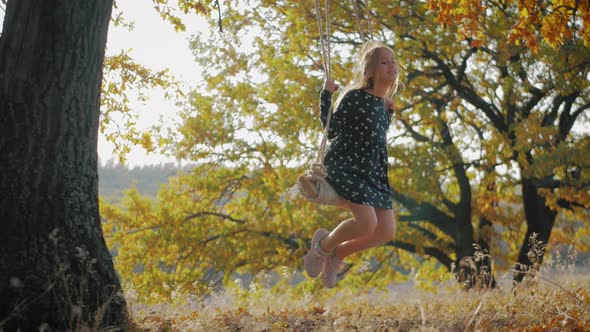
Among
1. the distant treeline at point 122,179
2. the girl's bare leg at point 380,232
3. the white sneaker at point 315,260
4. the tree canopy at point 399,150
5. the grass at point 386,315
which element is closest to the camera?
the grass at point 386,315

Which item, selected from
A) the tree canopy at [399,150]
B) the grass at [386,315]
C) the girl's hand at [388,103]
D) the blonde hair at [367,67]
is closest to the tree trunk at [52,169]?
the grass at [386,315]

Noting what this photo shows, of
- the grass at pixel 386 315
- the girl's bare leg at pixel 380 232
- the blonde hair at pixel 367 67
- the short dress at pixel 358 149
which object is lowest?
the grass at pixel 386 315

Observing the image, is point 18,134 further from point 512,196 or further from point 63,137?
point 512,196

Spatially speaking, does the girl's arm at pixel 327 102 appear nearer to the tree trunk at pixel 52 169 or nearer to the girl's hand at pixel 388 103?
the girl's hand at pixel 388 103

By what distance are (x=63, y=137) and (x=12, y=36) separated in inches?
23.1

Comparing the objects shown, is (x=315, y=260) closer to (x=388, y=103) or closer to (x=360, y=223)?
(x=360, y=223)

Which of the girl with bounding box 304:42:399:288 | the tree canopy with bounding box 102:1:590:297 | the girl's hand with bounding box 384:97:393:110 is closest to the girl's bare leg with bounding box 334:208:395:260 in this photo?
the girl with bounding box 304:42:399:288

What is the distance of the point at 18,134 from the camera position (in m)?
3.00

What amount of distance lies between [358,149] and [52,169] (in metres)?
1.78

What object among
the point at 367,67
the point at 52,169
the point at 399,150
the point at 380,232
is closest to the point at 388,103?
the point at 367,67

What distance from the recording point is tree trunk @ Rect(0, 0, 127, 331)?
9.35 feet

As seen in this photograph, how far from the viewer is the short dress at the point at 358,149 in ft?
12.1

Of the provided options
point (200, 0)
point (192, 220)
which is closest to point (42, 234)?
point (200, 0)

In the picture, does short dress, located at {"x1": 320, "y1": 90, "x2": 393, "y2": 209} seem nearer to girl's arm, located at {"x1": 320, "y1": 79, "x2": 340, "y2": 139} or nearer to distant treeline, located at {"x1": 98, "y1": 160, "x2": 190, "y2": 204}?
girl's arm, located at {"x1": 320, "y1": 79, "x2": 340, "y2": 139}
